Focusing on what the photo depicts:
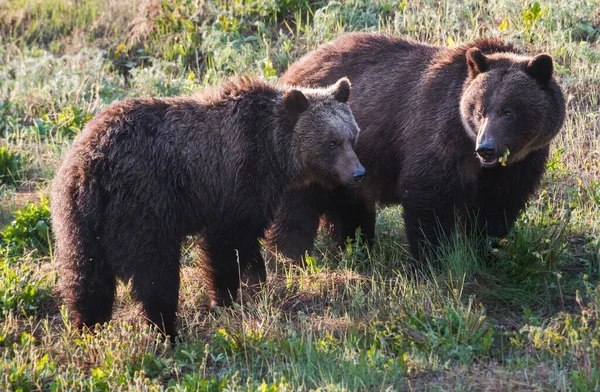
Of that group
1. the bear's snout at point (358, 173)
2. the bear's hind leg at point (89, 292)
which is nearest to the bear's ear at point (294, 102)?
the bear's snout at point (358, 173)

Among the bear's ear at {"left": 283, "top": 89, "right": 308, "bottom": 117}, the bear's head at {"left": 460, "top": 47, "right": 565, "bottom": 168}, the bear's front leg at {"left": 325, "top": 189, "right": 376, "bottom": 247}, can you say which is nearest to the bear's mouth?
the bear's head at {"left": 460, "top": 47, "right": 565, "bottom": 168}

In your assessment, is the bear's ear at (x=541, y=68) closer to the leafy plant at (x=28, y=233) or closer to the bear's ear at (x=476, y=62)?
the bear's ear at (x=476, y=62)

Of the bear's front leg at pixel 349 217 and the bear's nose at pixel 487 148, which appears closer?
the bear's nose at pixel 487 148

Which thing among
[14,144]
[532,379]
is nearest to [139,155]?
[532,379]

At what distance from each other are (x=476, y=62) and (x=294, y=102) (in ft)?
5.00

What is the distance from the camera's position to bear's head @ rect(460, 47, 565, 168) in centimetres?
744

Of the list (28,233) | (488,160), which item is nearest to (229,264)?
(488,160)

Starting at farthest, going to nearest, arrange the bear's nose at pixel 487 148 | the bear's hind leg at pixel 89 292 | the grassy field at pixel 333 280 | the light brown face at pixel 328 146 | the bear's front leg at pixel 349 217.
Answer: the bear's front leg at pixel 349 217, the light brown face at pixel 328 146, the bear's nose at pixel 487 148, the bear's hind leg at pixel 89 292, the grassy field at pixel 333 280

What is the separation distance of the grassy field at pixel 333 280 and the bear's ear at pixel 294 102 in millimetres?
1539

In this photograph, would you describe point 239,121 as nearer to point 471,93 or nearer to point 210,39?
point 471,93

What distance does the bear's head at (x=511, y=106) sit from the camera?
744 centimetres

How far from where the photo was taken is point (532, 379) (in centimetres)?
584

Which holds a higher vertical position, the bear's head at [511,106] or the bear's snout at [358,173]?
the bear's head at [511,106]

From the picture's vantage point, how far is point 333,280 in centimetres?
821
